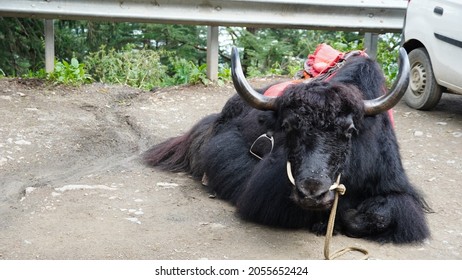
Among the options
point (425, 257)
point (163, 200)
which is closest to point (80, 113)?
point (163, 200)

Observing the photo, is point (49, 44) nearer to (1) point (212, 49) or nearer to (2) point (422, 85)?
(1) point (212, 49)

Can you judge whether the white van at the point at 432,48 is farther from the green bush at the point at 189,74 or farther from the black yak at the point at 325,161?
the green bush at the point at 189,74

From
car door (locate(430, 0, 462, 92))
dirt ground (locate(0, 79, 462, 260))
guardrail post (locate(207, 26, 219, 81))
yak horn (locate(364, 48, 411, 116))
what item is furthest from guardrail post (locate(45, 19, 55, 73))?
yak horn (locate(364, 48, 411, 116))

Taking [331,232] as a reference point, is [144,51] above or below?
above

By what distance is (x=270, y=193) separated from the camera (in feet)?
15.0

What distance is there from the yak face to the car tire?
11.1 ft

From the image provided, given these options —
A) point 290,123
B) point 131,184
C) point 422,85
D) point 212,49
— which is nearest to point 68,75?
point 212,49

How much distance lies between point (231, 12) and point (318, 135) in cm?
414

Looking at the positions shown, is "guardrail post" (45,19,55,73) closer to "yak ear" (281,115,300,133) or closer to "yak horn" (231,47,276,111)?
"yak horn" (231,47,276,111)

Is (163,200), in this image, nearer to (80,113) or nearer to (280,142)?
(280,142)

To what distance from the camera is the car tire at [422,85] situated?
23.7ft

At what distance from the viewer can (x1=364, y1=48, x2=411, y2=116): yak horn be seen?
4184 millimetres

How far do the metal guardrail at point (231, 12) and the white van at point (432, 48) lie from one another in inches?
24.1

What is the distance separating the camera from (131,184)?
536cm
